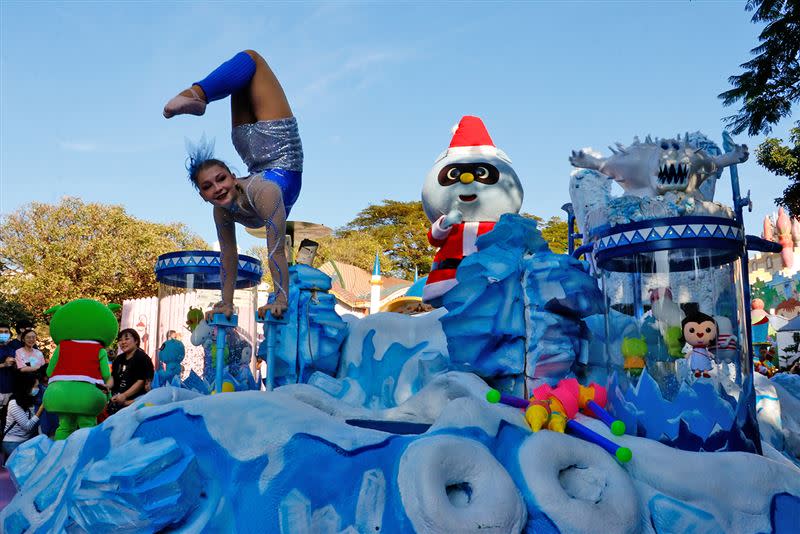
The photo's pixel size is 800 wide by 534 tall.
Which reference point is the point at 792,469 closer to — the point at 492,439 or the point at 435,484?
the point at 492,439

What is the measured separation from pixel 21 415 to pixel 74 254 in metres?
12.5

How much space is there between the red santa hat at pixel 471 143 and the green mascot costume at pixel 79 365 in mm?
3036

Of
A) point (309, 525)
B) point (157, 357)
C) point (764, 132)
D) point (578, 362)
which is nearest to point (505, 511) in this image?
point (309, 525)

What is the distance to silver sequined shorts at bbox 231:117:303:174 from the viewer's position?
3.91 m

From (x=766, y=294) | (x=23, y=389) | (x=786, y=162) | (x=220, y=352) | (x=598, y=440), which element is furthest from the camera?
(x=766, y=294)

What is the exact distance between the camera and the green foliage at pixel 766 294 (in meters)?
22.0

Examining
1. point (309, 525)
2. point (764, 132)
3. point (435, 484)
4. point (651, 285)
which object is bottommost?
point (309, 525)

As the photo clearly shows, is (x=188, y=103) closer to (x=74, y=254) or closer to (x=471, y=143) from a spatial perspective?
(x=471, y=143)

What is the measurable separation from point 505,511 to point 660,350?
147 cm

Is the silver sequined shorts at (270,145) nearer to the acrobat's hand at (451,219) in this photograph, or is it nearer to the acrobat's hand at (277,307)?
the acrobat's hand at (277,307)

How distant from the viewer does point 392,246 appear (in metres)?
30.1

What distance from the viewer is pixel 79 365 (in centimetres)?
486

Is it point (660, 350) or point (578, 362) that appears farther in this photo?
point (578, 362)

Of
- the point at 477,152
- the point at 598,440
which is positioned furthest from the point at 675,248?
the point at 477,152
